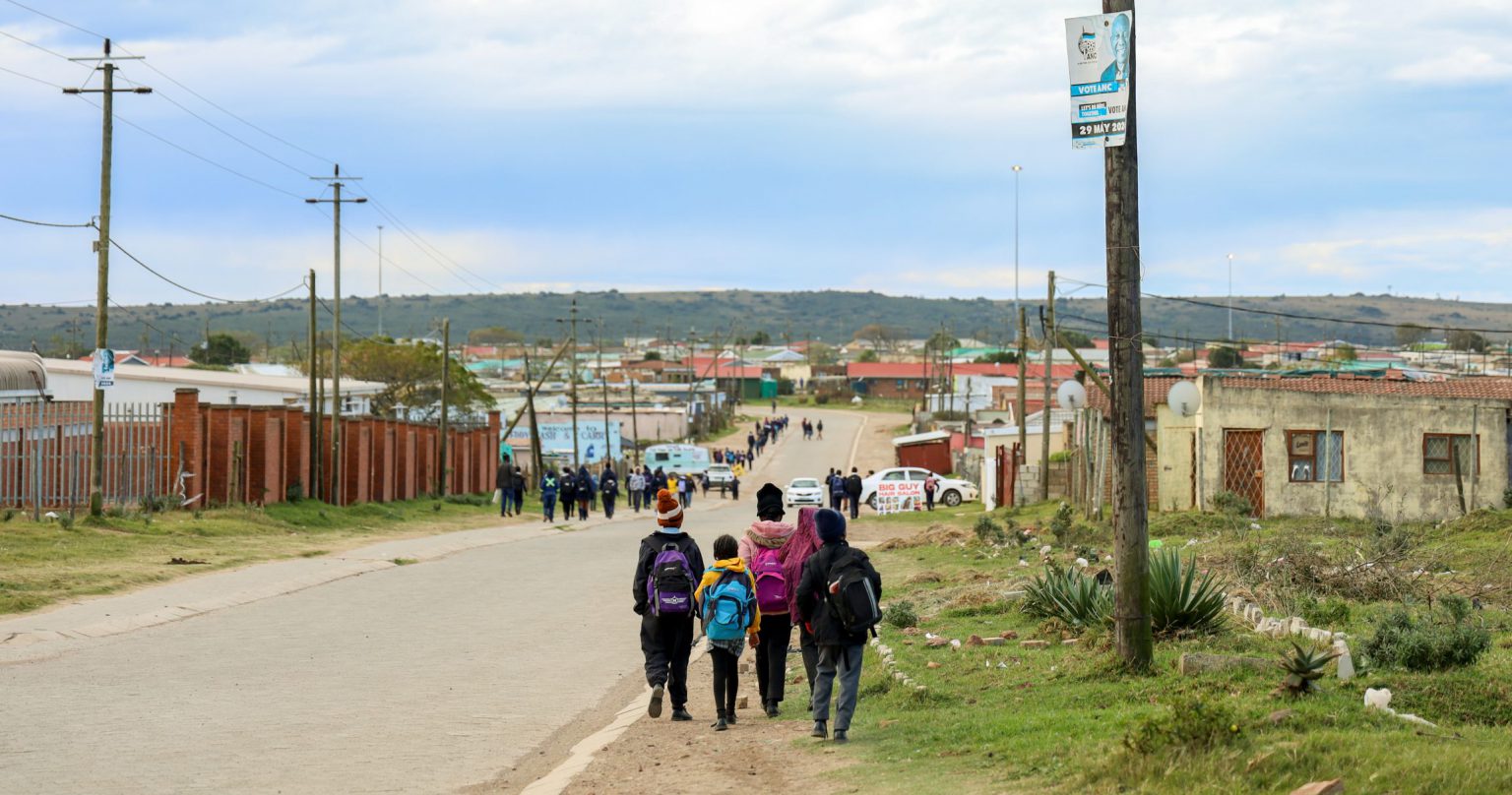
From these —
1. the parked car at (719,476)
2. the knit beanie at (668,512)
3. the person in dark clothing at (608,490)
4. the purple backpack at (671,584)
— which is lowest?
the parked car at (719,476)

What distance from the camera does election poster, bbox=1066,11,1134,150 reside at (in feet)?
33.6

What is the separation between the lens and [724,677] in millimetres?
10609

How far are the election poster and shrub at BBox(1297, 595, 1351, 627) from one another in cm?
519

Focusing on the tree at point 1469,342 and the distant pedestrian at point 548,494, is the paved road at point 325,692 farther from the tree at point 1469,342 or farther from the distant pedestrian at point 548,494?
the tree at point 1469,342

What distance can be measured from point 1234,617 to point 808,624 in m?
4.85

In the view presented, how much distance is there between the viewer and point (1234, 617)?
1310 centimetres

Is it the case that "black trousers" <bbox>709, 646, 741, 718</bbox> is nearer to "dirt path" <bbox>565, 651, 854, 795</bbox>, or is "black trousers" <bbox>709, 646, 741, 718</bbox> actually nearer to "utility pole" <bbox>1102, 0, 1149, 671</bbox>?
"dirt path" <bbox>565, 651, 854, 795</bbox>

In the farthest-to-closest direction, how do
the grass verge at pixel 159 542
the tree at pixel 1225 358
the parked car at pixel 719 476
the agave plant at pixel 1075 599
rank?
the tree at pixel 1225 358 < the parked car at pixel 719 476 < the grass verge at pixel 159 542 < the agave plant at pixel 1075 599

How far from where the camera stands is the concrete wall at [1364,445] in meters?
29.2

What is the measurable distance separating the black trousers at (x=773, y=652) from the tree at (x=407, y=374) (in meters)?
68.2

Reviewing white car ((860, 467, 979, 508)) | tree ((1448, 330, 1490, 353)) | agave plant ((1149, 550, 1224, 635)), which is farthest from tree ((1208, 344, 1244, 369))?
agave plant ((1149, 550, 1224, 635))

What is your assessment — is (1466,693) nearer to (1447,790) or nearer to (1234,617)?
(1447,790)

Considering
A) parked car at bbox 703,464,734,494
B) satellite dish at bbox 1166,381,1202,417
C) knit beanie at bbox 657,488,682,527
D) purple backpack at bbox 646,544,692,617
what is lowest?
parked car at bbox 703,464,734,494

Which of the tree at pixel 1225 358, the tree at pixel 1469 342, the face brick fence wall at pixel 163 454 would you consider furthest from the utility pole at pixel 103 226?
the tree at pixel 1469 342
